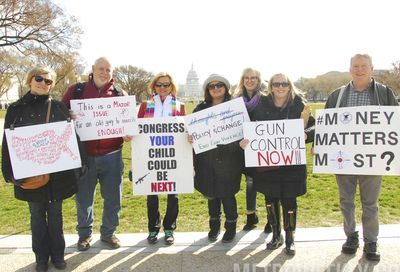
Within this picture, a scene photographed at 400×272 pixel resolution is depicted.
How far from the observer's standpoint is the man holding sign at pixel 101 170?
4844mm

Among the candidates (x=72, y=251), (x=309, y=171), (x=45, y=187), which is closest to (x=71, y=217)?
(x=72, y=251)

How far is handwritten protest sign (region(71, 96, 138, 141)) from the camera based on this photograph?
4.80 m

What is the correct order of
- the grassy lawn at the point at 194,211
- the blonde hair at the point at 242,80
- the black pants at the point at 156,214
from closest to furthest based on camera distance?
the black pants at the point at 156,214
the blonde hair at the point at 242,80
the grassy lawn at the point at 194,211

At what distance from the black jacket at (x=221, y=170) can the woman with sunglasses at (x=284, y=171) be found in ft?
0.94

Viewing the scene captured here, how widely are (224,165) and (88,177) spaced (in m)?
1.82

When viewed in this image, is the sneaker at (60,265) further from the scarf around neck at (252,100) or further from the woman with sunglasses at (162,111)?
the scarf around neck at (252,100)

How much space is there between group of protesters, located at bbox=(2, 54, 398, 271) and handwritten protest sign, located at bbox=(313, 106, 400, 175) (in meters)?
0.16

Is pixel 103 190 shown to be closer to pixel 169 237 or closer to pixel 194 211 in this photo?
pixel 169 237

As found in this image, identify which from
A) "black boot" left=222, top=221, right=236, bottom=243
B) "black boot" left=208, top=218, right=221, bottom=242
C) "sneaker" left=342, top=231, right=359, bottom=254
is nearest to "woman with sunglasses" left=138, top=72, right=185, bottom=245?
"black boot" left=208, top=218, right=221, bottom=242

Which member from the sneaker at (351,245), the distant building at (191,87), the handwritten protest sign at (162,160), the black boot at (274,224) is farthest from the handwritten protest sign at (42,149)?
the distant building at (191,87)

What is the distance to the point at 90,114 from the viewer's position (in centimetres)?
481

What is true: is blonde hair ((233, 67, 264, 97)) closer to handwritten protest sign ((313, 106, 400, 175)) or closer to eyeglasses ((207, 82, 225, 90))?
eyeglasses ((207, 82, 225, 90))

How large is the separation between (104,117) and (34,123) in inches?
35.7

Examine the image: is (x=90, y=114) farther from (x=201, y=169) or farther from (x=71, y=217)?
(x=71, y=217)
